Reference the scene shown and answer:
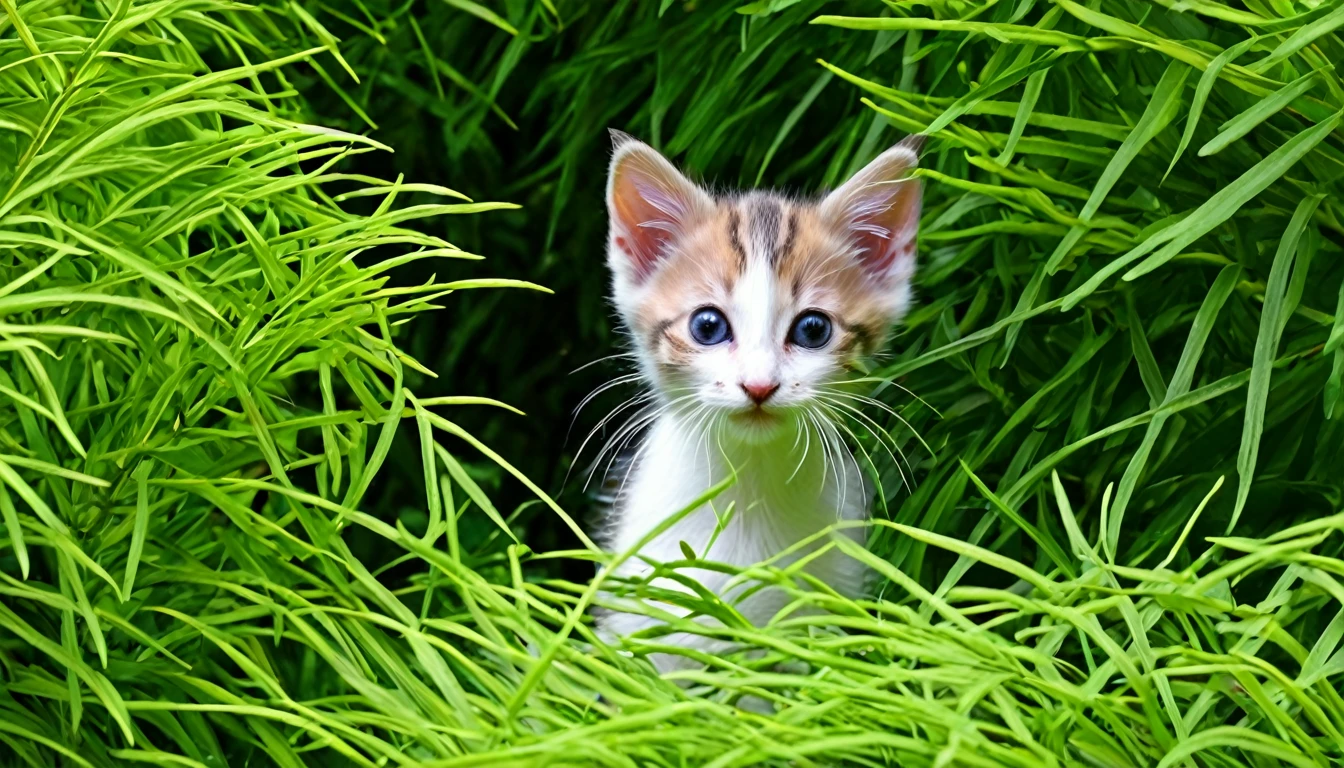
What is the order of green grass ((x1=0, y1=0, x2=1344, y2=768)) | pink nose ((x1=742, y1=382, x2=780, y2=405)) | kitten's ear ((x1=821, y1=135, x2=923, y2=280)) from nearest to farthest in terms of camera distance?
green grass ((x1=0, y1=0, x2=1344, y2=768)) < pink nose ((x1=742, y1=382, x2=780, y2=405)) < kitten's ear ((x1=821, y1=135, x2=923, y2=280))

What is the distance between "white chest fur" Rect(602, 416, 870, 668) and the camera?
1402mm

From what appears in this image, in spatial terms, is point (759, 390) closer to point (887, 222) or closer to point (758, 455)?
point (758, 455)

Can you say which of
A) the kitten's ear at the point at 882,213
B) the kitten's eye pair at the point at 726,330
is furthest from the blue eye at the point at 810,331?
the kitten's ear at the point at 882,213

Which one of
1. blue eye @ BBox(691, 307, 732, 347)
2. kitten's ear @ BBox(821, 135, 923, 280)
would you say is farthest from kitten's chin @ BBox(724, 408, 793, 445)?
kitten's ear @ BBox(821, 135, 923, 280)

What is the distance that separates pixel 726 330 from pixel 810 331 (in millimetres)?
90

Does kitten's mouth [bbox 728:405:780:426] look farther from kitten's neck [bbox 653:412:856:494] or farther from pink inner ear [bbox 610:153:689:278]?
pink inner ear [bbox 610:153:689:278]

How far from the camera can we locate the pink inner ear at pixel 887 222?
144 cm

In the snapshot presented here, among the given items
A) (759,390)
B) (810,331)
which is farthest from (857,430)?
(759,390)

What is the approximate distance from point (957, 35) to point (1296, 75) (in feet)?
1.07

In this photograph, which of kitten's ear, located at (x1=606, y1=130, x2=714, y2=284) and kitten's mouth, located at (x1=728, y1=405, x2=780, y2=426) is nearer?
kitten's mouth, located at (x1=728, y1=405, x2=780, y2=426)

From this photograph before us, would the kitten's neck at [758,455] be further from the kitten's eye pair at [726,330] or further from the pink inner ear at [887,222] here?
the pink inner ear at [887,222]

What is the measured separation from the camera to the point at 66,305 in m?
1.02

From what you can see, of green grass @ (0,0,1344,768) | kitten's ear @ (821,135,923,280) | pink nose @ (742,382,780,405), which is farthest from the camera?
kitten's ear @ (821,135,923,280)

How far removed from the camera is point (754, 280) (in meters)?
1.43
